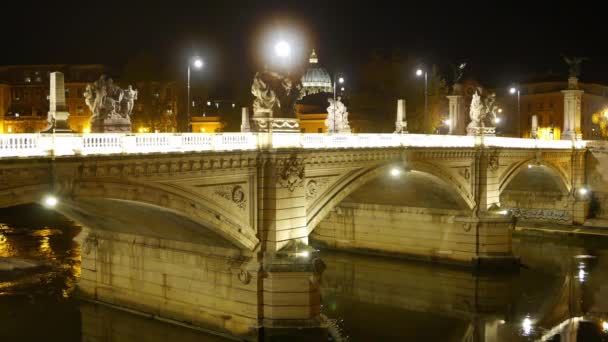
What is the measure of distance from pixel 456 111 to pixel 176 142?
22.1 m

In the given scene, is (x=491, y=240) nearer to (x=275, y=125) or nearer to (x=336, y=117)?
(x=336, y=117)

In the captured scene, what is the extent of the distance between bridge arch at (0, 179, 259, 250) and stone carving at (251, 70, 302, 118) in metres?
3.59

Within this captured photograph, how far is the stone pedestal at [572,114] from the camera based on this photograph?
46541mm

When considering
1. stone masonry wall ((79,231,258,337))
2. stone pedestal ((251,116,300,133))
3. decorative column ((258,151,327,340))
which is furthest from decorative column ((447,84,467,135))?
stone masonry wall ((79,231,258,337))

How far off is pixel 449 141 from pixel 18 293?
63.9ft

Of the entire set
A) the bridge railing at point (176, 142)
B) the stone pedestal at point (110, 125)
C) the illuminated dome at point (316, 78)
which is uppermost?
the illuminated dome at point (316, 78)

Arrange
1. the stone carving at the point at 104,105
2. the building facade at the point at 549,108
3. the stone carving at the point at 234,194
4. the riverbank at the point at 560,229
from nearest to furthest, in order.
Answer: the stone carving at the point at 104,105 → the stone carving at the point at 234,194 → the riverbank at the point at 560,229 → the building facade at the point at 549,108

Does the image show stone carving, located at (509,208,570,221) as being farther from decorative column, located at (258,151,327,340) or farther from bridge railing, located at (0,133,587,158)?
decorative column, located at (258,151,327,340)

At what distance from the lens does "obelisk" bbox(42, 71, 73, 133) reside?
15.2 metres

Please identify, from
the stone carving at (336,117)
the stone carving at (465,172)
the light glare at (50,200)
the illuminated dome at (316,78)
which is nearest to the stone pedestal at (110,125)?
the light glare at (50,200)

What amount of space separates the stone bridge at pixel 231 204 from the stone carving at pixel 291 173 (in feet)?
0.11

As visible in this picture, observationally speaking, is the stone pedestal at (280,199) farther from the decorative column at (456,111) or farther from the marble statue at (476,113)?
the decorative column at (456,111)

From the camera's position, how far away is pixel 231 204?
2069cm

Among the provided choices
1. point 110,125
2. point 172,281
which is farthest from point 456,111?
point 110,125
